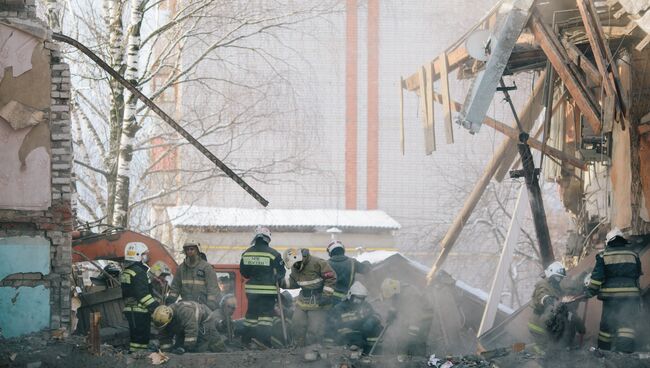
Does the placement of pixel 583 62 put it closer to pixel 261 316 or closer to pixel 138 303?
pixel 261 316

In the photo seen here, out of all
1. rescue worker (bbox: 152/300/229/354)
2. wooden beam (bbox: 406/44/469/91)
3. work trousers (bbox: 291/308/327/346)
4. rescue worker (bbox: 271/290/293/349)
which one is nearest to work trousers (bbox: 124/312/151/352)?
rescue worker (bbox: 152/300/229/354)

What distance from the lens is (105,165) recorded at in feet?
67.1

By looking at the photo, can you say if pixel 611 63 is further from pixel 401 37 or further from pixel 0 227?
pixel 401 37

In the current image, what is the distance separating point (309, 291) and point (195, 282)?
5.24ft

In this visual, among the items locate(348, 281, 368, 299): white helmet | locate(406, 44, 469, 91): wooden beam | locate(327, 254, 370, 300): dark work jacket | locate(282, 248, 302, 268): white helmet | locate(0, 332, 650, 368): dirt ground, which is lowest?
locate(0, 332, 650, 368): dirt ground

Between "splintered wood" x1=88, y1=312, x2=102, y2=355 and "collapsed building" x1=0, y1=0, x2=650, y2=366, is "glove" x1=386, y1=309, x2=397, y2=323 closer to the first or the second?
"collapsed building" x1=0, y1=0, x2=650, y2=366

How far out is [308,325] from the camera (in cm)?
1412

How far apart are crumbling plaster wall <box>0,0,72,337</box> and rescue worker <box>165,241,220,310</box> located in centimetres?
159

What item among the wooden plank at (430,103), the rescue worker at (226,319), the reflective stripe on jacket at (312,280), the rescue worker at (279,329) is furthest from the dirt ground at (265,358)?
the wooden plank at (430,103)

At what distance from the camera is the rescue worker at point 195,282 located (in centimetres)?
1386

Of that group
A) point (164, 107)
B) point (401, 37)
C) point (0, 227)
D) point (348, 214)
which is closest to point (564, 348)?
point (0, 227)

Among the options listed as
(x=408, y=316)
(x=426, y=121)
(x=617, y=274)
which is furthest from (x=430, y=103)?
(x=617, y=274)

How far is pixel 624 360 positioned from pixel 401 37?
25.2m

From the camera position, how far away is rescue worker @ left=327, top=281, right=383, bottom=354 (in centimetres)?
1357
